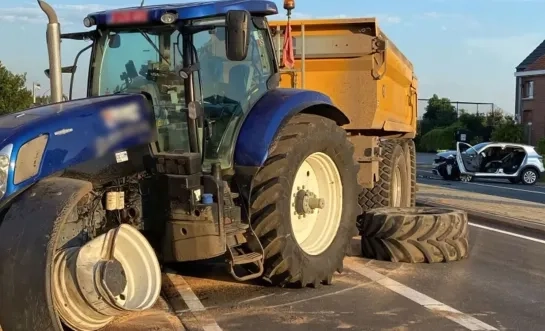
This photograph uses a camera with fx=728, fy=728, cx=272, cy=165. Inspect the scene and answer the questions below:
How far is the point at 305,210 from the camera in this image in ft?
20.6

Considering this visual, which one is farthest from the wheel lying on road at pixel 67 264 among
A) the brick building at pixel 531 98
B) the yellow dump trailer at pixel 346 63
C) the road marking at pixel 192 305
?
the brick building at pixel 531 98

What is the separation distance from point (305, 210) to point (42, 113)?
8.25ft

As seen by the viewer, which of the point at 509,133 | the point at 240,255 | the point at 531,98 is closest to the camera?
the point at 240,255

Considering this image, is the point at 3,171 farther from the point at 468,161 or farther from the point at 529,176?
the point at 529,176

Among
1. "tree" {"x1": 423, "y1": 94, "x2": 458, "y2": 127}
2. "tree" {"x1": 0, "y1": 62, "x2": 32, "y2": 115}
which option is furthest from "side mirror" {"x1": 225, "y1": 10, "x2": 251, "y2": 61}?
"tree" {"x1": 423, "y1": 94, "x2": 458, "y2": 127}

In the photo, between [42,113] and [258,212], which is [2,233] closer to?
[42,113]

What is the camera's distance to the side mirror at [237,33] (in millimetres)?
4988

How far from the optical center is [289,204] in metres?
5.79

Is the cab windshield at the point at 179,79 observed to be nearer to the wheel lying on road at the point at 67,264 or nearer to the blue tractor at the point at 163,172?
the blue tractor at the point at 163,172

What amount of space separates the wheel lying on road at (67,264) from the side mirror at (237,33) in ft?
4.49

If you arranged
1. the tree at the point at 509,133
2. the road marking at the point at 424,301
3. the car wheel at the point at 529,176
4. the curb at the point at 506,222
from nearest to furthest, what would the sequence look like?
the road marking at the point at 424,301 → the curb at the point at 506,222 → the car wheel at the point at 529,176 → the tree at the point at 509,133

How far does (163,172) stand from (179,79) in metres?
0.75

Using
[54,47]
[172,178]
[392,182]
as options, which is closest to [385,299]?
[172,178]

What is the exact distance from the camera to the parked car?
2458cm
